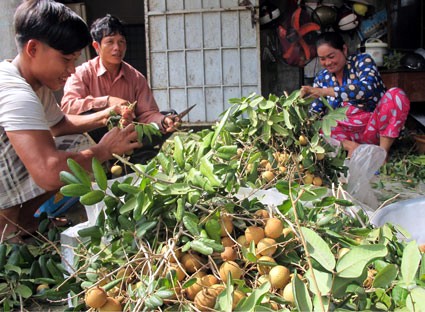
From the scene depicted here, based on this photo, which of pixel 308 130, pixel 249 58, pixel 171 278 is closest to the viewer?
pixel 171 278

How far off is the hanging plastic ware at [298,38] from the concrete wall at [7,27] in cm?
260

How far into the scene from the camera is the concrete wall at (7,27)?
3.50m

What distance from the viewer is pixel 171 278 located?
889 millimetres

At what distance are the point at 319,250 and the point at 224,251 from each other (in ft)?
0.86

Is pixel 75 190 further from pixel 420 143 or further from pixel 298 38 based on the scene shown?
pixel 298 38

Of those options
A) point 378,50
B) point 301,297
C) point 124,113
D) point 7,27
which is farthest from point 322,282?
point 378,50

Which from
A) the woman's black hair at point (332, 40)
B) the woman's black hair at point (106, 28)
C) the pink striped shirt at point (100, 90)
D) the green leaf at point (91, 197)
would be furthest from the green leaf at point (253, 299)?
the woman's black hair at point (332, 40)

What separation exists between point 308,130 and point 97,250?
1090 millimetres

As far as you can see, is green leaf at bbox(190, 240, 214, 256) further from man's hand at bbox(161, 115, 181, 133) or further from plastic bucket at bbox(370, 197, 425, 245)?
man's hand at bbox(161, 115, 181, 133)

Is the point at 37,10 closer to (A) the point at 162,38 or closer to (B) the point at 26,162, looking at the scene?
(B) the point at 26,162

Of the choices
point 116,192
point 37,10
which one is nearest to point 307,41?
point 37,10

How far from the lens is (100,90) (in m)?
2.89

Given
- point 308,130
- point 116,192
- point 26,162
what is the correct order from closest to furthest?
point 116,192 → point 26,162 → point 308,130

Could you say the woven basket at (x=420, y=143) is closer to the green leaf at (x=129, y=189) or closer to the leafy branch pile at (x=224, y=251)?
the leafy branch pile at (x=224, y=251)
